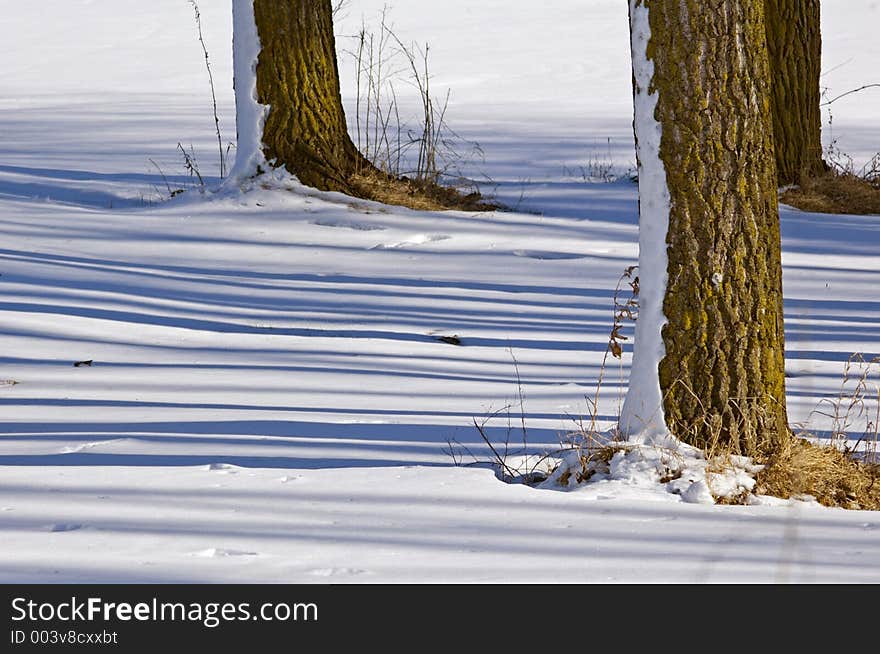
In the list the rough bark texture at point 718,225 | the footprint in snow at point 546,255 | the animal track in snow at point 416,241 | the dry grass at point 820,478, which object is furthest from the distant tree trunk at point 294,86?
the dry grass at point 820,478

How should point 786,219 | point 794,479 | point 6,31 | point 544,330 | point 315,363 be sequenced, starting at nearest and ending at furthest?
point 794,479, point 315,363, point 544,330, point 786,219, point 6,31

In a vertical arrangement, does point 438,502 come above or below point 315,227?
below

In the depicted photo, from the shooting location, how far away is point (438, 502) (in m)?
3.07

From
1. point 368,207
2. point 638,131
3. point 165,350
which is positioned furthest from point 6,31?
point 638,131

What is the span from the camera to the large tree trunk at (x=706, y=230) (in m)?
3.42

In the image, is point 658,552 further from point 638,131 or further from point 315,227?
point 315,227

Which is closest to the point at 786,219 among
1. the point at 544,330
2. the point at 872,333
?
the point at 872,333

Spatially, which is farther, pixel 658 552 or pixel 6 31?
pixel 6 31

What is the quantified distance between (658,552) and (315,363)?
2338mm

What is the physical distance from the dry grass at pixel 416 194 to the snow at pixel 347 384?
31cm

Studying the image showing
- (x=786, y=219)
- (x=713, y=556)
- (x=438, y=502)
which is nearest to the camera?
Answer: (x=713, y=556)

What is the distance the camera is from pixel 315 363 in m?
4.77

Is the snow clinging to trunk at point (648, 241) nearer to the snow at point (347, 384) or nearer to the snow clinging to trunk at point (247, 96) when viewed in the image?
the snow at point (347, 384)

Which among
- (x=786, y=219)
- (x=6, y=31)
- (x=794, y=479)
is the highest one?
(x=6, y=31)
